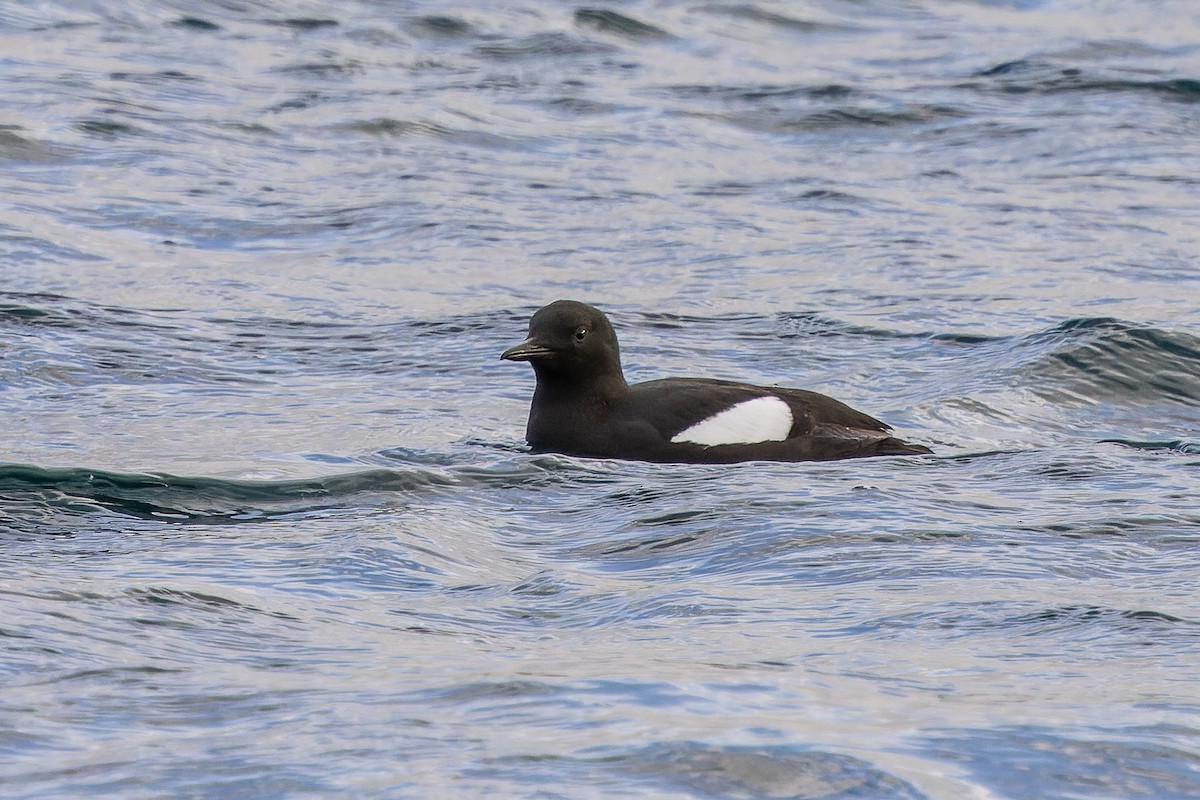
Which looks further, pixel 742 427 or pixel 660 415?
pixel 660 415

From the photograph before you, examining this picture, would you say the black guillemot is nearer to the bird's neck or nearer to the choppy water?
the bird's neck

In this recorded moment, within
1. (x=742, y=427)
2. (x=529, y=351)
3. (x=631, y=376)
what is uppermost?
(x=529, y=351)

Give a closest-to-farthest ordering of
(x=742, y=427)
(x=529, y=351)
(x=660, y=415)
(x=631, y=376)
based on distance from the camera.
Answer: (x=742, y=427)
(x=660, y=415)
(x=529, y=351)
(x=631, y=376)

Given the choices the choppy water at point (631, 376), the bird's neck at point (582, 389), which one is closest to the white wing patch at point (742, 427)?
the choppy water at point (631, 376)

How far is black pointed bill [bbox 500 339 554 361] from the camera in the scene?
9.03 m

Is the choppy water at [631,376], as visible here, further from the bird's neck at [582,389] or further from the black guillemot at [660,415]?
the bird's neck at [582,389]

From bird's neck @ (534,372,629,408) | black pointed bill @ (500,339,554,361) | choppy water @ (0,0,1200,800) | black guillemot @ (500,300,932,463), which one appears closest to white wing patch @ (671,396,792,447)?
black guillemot @ (500,300,932,463)

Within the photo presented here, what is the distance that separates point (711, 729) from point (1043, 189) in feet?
35.7

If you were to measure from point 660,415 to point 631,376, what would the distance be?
6.73 feet

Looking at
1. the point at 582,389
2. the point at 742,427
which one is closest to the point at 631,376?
the point at 582,389

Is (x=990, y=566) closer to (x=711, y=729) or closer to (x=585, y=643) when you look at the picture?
(x=585, y=643)

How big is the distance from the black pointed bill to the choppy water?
0.44 m

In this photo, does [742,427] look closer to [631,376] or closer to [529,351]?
[529,351]

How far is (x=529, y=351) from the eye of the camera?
911 cm
